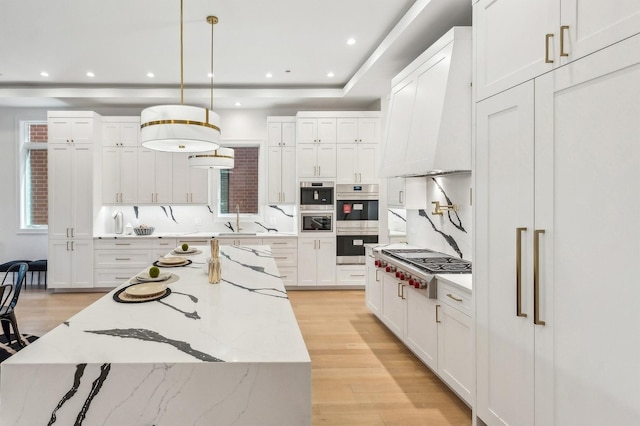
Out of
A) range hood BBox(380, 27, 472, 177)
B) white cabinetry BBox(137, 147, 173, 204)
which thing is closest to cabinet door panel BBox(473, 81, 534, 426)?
range hood BBox(380, 27, 472, 177)

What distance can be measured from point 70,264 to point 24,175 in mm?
1897

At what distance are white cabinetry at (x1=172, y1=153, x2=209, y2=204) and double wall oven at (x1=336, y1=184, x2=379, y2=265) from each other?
2242mm

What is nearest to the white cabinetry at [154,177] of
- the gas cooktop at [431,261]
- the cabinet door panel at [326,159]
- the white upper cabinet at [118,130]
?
the white upper cabinet at [118,130]

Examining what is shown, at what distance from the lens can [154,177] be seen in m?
5.68

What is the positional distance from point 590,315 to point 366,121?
15.2ft

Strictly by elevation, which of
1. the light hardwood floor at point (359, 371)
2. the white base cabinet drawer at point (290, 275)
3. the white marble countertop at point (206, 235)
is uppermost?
the white marble countertop at point (206, 235)

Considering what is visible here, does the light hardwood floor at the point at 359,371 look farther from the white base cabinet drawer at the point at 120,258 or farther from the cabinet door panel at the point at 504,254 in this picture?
the white base cabinet drawer at the point at 120,258

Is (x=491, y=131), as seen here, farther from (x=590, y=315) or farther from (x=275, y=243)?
(x=275, y=243)

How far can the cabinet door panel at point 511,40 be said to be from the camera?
1537 millimetres

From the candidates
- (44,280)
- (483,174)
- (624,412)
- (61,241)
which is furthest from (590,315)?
(44,280)

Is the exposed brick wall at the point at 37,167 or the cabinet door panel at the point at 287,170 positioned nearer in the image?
the cabinet door panel at the point at 287,170

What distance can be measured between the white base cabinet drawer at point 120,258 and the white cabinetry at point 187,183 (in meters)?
0.99

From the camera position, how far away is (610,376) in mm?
1257

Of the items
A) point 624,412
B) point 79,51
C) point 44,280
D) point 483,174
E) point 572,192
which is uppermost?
point 79,51
